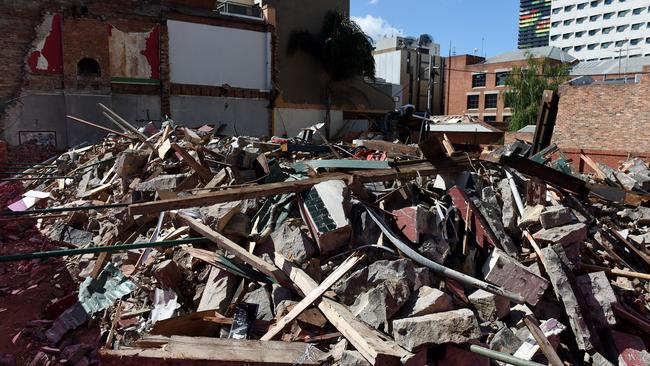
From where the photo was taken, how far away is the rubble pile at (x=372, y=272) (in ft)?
13.6

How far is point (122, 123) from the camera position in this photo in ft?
40.5

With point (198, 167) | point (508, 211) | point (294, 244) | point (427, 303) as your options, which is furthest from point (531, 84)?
point (427, 303)

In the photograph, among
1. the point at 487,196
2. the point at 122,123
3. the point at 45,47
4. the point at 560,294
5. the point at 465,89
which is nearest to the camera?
the point at 560,294

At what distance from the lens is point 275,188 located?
5352mm

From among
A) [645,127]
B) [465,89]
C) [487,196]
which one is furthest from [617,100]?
[465,89]

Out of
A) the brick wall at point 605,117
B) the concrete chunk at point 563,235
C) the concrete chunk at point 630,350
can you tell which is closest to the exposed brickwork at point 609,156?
the brick wall at point 605,117

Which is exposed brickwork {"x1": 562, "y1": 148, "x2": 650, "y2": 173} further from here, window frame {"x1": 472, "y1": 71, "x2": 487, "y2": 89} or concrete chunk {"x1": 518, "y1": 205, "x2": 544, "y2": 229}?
window frame {"x1": 472, "y1": 71, "x2": 487, "y2": 89}

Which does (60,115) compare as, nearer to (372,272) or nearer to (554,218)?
(372,272)

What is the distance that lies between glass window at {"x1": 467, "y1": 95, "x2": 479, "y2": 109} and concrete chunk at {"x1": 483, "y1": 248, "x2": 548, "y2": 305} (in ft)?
159

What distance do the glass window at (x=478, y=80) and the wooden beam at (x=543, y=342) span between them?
49.3m

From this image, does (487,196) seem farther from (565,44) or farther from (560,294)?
(565,44)

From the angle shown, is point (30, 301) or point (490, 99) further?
point (490, 99)

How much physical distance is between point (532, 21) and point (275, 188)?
178m

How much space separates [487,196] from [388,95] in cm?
2590
